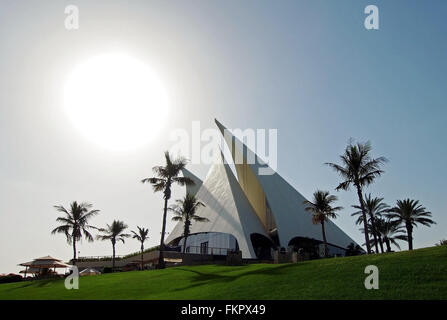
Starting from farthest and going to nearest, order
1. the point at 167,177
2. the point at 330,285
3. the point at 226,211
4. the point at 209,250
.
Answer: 1. the point at 226,211
2. the point at 209,250
3. the point at 167,177
4. the point at 330,285

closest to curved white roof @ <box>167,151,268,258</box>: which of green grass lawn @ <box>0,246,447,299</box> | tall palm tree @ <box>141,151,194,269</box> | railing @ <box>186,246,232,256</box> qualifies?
railing @ <box>186,246,232,256</box>

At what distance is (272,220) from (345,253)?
9278 mm

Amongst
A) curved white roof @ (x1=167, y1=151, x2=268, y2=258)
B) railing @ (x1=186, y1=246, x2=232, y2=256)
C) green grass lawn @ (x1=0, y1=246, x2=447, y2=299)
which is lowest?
railing @ (x1=186, y1=246, x2=232, y2=256)

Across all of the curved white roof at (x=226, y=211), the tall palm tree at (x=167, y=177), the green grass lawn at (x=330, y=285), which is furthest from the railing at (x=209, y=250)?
the green grass lawn at (x=330, y=285)

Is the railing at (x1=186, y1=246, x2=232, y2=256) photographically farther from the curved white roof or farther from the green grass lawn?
the green grass lawn

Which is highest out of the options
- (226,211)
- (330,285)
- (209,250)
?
(226,211)

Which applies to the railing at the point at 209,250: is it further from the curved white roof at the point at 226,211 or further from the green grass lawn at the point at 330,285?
the green grass lawn at the point at 330,285

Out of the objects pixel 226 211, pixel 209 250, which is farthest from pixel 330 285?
pixel 226 211

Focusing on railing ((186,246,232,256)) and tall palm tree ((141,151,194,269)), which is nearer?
tall palm tree ((141,151,194,269))

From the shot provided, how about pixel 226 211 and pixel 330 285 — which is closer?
pixel 330 285

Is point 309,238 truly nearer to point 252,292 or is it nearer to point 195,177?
point 195,177

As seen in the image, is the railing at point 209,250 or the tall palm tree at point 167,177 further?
the railing at point 209,250

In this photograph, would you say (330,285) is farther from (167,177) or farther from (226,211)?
(226,211)
